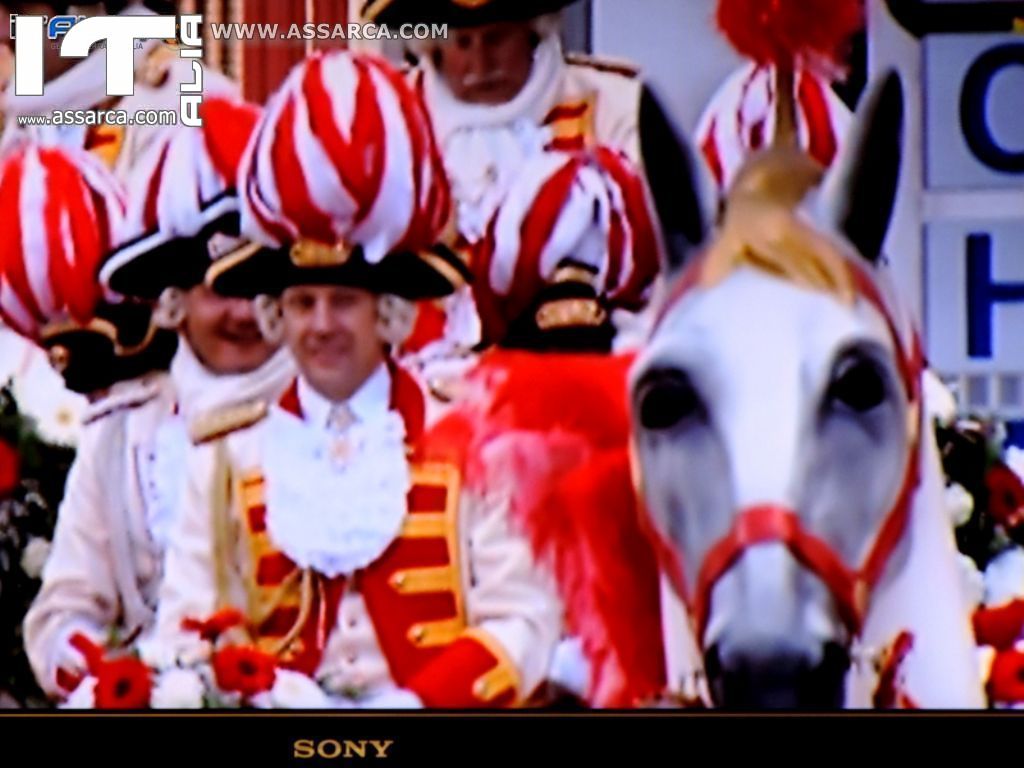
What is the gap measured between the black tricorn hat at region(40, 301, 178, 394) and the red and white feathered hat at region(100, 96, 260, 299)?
2cm

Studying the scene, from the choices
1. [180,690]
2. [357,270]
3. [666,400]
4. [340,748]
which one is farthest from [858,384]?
[180,690]

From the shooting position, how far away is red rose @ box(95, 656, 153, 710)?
6.57 ft

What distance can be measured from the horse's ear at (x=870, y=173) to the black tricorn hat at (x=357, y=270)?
0.37 meters

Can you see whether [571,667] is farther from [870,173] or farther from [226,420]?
[870,173]

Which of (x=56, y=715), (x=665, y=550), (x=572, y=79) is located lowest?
(x=56, y=715)

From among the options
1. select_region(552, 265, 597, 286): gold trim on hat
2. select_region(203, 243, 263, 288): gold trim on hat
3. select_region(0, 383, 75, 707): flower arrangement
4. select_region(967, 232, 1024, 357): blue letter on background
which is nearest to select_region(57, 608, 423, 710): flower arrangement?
select_region(0, 383, 75, 707): flower arrangement

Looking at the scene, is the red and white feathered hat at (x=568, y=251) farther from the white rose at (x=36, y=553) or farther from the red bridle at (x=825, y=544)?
the white rose at (x=36, y=553)

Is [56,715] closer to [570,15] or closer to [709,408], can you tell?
[709,408]

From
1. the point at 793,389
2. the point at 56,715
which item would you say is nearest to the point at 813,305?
the point at 793,389

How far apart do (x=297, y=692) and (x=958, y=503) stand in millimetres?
680

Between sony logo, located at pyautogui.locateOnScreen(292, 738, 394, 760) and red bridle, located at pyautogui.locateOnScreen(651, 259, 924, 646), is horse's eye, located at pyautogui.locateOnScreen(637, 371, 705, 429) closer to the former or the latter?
red bridle, located at pyautogui.locateOnScreen(651, 259, 924, 646)

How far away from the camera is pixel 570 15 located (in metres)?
2.03

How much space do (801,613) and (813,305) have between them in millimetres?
299

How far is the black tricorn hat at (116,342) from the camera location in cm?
203
